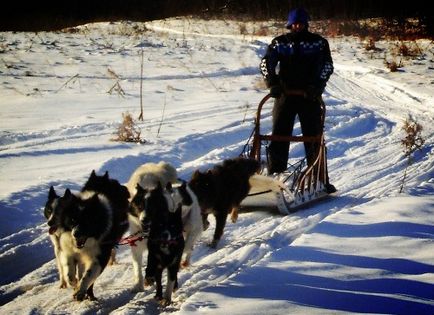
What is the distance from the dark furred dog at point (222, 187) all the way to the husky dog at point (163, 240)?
38.3 inches

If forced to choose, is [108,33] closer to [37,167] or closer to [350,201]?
[37,167]

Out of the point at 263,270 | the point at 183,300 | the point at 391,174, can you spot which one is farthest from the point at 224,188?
the point at 391,174

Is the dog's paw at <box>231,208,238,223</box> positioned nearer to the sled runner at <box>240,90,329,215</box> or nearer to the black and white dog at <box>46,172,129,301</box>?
the sled runner at <box>240,90,329,215</box>

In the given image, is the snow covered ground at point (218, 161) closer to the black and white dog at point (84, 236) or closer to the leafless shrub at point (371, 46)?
the black and white dog at point (84, 236)

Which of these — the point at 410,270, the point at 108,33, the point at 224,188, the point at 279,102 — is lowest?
the point at 410,270

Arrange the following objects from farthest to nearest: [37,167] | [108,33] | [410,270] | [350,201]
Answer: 1. [108,33]
2. [37,167]
3. [350,201]
4. [410,270]

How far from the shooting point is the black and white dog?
3.20 metres

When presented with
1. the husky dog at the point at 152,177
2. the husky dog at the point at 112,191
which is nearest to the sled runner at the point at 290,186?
the husky dog at the point at 152,177

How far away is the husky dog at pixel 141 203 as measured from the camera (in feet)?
11.0

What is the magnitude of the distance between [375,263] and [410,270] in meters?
0.26

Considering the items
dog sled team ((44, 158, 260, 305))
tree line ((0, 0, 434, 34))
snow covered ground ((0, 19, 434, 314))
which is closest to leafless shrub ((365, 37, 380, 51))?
snow covered ground ((0, 19, 434, 314))

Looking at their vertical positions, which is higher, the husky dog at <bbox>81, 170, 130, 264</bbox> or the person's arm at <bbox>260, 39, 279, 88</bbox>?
the person's arm at <bbox>260, 39, 279, 88</bbox>

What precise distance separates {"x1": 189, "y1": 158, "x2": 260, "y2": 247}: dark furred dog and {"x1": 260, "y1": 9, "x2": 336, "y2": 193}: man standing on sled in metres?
0.82

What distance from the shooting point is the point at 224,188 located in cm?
462
